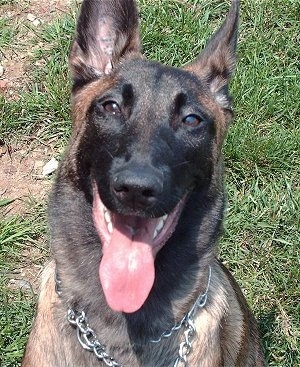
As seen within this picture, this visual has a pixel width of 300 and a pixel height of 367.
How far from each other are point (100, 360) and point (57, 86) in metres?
2.53

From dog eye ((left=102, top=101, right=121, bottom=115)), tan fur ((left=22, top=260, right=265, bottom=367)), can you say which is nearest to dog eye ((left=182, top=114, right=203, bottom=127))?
dog eye ((left=102, top=101, right=121, bottom=115))

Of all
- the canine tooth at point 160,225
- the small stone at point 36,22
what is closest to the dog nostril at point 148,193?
the canine tooth at point 160,225

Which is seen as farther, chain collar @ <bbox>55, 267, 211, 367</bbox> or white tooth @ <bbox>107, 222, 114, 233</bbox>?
chain collar @ <bbox>55, 267, 211, 367</bbox>

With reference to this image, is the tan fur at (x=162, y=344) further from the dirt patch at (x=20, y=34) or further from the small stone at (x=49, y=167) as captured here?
the dirt patch at (x=20, y=34)

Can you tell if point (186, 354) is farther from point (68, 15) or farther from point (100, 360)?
point (68, 15)

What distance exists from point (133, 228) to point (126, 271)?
191 millimetres

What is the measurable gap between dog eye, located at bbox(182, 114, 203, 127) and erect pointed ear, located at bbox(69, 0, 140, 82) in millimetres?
578

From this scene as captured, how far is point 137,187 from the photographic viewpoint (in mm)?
3129

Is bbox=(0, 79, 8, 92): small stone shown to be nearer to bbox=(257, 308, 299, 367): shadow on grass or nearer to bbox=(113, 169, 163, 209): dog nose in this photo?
bbox=(257, 308, 299, 367): shadow on grass

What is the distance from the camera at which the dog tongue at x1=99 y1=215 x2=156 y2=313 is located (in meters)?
3.33

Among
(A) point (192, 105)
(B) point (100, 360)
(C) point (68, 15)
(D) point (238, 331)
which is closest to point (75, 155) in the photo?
(A) point (192, 105)

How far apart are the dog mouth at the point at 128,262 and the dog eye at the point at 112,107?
456mm

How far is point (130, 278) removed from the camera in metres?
3.34

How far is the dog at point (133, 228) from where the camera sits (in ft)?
11.0
